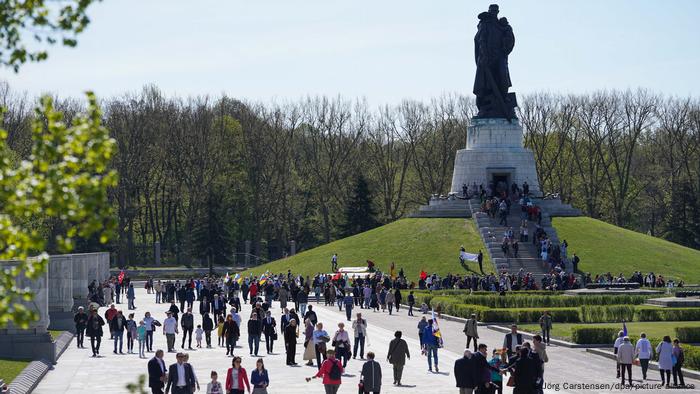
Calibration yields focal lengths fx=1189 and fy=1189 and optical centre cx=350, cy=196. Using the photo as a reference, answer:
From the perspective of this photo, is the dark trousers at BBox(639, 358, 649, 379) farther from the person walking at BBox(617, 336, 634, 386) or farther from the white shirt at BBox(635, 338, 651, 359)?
the person walking at BBox(617, 336, 634, 386)

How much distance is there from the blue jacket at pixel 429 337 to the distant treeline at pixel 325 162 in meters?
60.8

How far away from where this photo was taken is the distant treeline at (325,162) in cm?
9094

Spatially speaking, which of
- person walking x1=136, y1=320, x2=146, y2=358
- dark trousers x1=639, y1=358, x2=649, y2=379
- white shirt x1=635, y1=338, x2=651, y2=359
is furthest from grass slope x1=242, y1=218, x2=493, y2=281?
white shirt x1=635, y1=338, x2=651, y2=359

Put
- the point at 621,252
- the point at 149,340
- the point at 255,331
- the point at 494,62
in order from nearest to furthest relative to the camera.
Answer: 1. the point at 255,331
2. the point at 149,340
3. the point at 621,252
4. the point at 494,62

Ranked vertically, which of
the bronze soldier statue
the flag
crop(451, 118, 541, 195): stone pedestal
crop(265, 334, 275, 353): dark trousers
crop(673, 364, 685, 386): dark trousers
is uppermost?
the bronze soldier statue

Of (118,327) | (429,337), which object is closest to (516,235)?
(118,327)

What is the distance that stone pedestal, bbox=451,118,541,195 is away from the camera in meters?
69.2

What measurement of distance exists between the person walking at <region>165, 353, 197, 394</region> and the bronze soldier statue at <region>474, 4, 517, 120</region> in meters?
52.6

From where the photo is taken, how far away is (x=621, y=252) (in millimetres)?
62625

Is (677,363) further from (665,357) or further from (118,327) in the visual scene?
(118,327)

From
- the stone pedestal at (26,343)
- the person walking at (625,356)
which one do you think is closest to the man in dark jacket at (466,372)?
the person walking at (625,356)

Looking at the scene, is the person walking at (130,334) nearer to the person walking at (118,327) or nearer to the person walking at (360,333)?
the person walking at (118,327)

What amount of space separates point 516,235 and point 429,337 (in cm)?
3715

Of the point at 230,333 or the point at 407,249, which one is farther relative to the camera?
the point at 407,249
